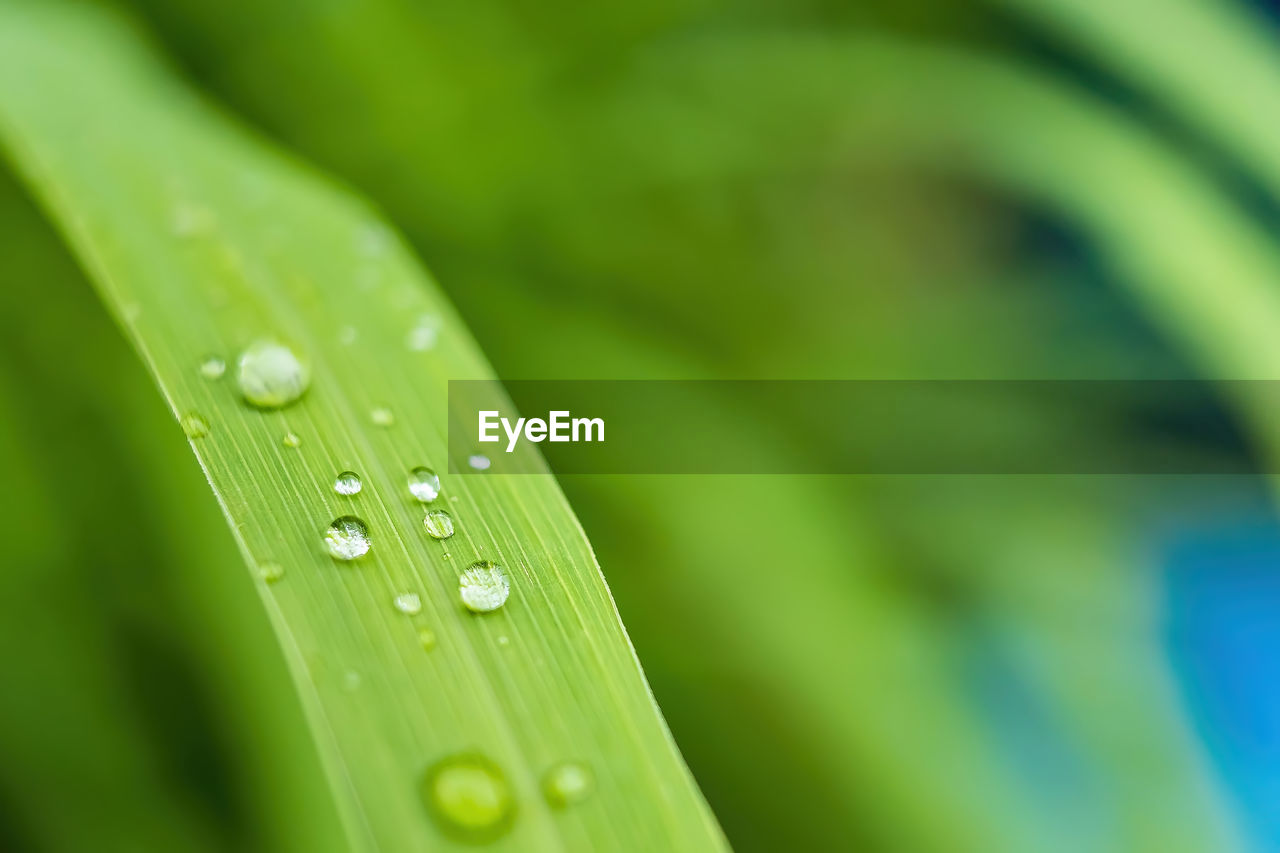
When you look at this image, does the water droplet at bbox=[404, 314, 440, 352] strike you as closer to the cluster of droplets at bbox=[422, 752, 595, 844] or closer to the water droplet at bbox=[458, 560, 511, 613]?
the water droplet at bbox=[458, 560, 511, 613]

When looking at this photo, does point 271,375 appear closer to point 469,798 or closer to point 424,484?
point 424,484

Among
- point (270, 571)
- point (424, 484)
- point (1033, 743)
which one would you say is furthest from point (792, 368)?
point (270, 571)

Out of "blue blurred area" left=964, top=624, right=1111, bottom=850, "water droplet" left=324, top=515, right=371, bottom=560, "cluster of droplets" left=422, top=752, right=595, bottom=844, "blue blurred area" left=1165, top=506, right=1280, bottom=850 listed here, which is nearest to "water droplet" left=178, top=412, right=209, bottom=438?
"water droplet" left=324, top=515, right=371, bottom=560

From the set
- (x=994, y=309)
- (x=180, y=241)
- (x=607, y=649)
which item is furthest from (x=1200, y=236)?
(x=180, y=241)

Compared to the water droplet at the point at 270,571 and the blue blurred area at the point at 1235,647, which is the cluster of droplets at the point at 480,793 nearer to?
the water droplet at the point at 270,571

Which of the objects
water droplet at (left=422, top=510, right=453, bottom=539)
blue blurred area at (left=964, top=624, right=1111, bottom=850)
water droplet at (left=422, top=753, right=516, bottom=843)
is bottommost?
water droplet at (left=422, top=753, right=516, bottom=843)

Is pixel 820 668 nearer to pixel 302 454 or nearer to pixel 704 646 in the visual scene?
pixel 704 646
